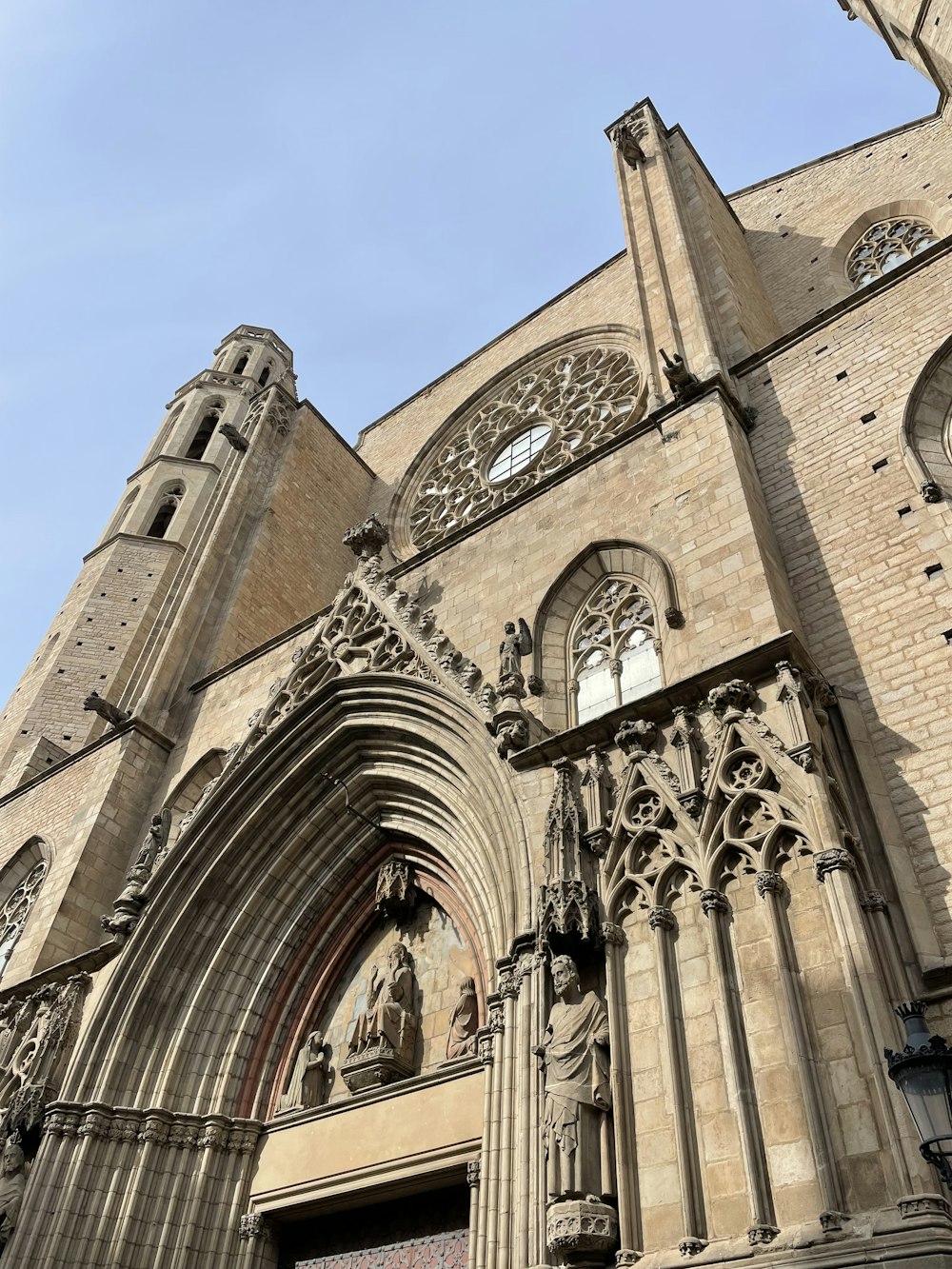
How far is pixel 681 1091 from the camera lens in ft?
17.0

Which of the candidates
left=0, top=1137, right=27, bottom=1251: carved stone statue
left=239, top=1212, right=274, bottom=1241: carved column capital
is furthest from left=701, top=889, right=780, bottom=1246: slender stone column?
left=0, top=1137, right=27, bottom=1251: carved stone statue

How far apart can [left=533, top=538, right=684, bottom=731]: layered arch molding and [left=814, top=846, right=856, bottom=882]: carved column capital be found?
258 cm

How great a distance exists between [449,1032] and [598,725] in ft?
9.10

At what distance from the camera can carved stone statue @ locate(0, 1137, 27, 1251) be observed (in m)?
7.91

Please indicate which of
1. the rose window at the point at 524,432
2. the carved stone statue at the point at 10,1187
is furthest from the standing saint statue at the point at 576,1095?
the rose window at the point at 524,432

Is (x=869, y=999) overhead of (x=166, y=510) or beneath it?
beneath

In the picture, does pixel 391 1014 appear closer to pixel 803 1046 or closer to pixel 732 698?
pixel 732 698

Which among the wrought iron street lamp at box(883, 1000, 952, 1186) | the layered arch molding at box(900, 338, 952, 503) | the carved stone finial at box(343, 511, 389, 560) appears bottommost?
the wrought iron street lamp at box(883, 1000, 952, 1186)

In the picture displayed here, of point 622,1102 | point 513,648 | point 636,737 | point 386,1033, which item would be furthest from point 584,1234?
point 513,648

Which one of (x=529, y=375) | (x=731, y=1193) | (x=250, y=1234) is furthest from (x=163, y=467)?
(x=731, y=1193)

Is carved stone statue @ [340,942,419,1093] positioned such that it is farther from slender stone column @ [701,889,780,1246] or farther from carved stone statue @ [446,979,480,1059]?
slender stone column @ [701,889,780,1246]

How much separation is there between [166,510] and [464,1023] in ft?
44.6

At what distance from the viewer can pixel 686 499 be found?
862 centimetres

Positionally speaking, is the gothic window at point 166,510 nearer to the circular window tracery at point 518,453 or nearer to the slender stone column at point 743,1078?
the circular window tracery at point 518,453
